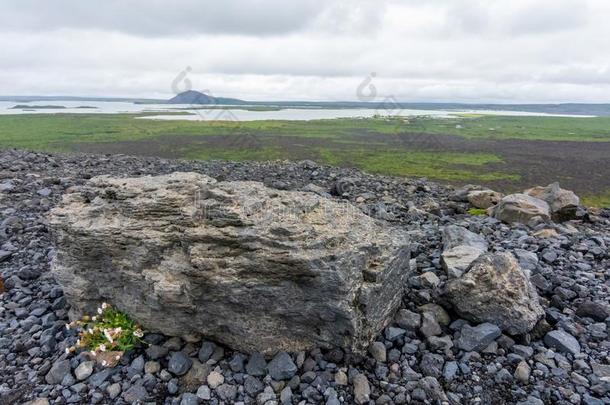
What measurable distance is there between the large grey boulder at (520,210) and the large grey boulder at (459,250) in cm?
564

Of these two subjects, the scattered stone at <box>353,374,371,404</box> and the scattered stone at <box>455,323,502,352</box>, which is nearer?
the scattered stone at <box>353,374,371,404</box>

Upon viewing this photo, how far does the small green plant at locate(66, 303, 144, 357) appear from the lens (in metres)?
8.27

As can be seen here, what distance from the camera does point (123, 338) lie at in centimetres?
842

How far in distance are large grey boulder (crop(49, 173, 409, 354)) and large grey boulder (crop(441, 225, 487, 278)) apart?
1.49 meters

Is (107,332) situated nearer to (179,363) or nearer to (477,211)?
(179,363)

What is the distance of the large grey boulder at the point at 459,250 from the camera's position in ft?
32.7

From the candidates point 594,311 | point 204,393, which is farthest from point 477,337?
point 204,393

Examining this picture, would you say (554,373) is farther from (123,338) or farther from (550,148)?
(550,148)

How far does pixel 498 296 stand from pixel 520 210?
1049cm

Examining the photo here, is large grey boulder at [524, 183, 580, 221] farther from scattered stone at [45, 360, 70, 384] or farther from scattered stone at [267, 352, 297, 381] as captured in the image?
scattered stone at [45, 360, 70, 384]

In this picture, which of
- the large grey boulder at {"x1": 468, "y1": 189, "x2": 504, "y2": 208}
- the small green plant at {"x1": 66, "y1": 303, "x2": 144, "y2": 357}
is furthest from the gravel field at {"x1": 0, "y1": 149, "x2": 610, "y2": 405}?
the large grey boulder at {"x1": 468, "y1": 189, "x2": 504, "y2": 208}

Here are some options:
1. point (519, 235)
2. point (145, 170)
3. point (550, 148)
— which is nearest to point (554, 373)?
point (519, 235)

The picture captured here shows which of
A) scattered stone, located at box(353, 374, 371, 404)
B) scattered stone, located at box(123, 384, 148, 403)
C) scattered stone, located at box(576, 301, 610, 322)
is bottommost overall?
scattered stone, located at box(123, 384, 148, 403)

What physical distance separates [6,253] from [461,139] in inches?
4169
